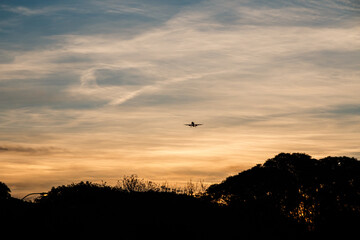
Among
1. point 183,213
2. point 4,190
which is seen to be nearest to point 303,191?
point 183,213

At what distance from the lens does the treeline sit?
65.3 feet

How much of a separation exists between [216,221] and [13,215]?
424 inches

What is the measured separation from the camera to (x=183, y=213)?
22453 millimetres

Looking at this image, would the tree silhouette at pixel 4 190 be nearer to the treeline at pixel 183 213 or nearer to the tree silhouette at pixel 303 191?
the treeline at pixel 183 213

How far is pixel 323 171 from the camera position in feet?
131

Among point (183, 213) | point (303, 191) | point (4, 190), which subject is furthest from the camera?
point (4, 190)

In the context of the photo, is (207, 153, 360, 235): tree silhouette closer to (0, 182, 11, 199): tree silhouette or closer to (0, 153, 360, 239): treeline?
(0, 153, 360, 239): treeline

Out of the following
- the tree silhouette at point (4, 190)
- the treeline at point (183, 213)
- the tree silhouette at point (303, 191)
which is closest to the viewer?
the treeline at point (183, 213)

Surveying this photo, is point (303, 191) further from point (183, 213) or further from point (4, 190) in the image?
point (4, 190)

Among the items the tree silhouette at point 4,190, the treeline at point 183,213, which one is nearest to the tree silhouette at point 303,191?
the treeline at point 183,213

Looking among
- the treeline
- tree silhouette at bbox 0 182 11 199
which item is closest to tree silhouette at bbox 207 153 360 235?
the treeline

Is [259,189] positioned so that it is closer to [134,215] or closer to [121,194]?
[121,194]

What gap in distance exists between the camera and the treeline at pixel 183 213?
1991 centimetres

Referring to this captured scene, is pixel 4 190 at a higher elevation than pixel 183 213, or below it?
higher
